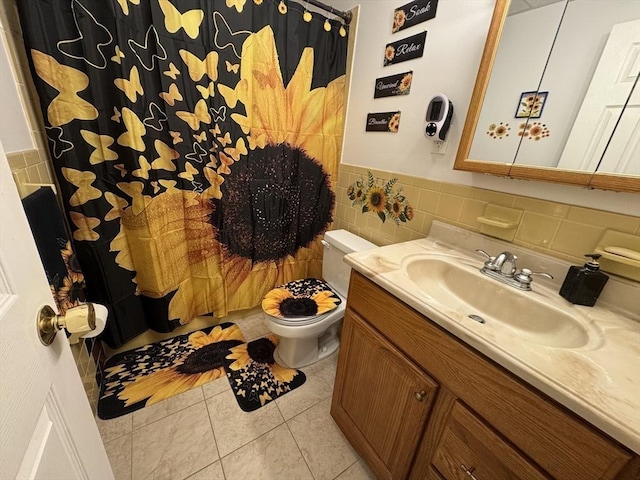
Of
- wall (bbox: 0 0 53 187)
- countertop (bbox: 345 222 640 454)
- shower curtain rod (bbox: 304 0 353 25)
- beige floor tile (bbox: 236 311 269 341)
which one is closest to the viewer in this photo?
countertop (bbox: 345 222 640 454)

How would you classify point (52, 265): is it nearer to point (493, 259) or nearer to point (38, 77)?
point (38, 77)

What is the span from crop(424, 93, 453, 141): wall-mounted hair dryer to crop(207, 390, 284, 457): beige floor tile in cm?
149

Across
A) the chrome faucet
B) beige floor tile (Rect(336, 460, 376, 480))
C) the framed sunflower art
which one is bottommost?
beige floor tile (Rect(336, 460, 376, 480))

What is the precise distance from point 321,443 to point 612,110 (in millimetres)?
1591

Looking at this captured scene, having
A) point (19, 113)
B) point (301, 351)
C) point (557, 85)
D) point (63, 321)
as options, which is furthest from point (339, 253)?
point (19, 113)

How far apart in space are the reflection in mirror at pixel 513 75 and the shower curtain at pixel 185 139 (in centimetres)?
91

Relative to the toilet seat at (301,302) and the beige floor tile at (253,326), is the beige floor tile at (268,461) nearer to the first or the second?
the toilet seat at (301,302)

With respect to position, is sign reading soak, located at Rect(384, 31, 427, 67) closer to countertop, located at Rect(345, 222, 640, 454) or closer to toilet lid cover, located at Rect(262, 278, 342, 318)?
countertop, located at Rect(345, 222, 640, 454)

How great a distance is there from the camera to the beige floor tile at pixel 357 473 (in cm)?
107

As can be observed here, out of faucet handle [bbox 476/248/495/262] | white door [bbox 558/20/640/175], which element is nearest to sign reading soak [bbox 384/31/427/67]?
white door [bbox 558/20/640/175]

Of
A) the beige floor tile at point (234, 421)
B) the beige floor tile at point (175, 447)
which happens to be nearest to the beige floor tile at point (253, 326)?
the beige floor tile at point (234, 421)

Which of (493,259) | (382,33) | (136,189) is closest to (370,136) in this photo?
(382,33)

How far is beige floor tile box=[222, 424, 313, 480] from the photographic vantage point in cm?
105

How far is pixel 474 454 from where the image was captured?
2.12ft
